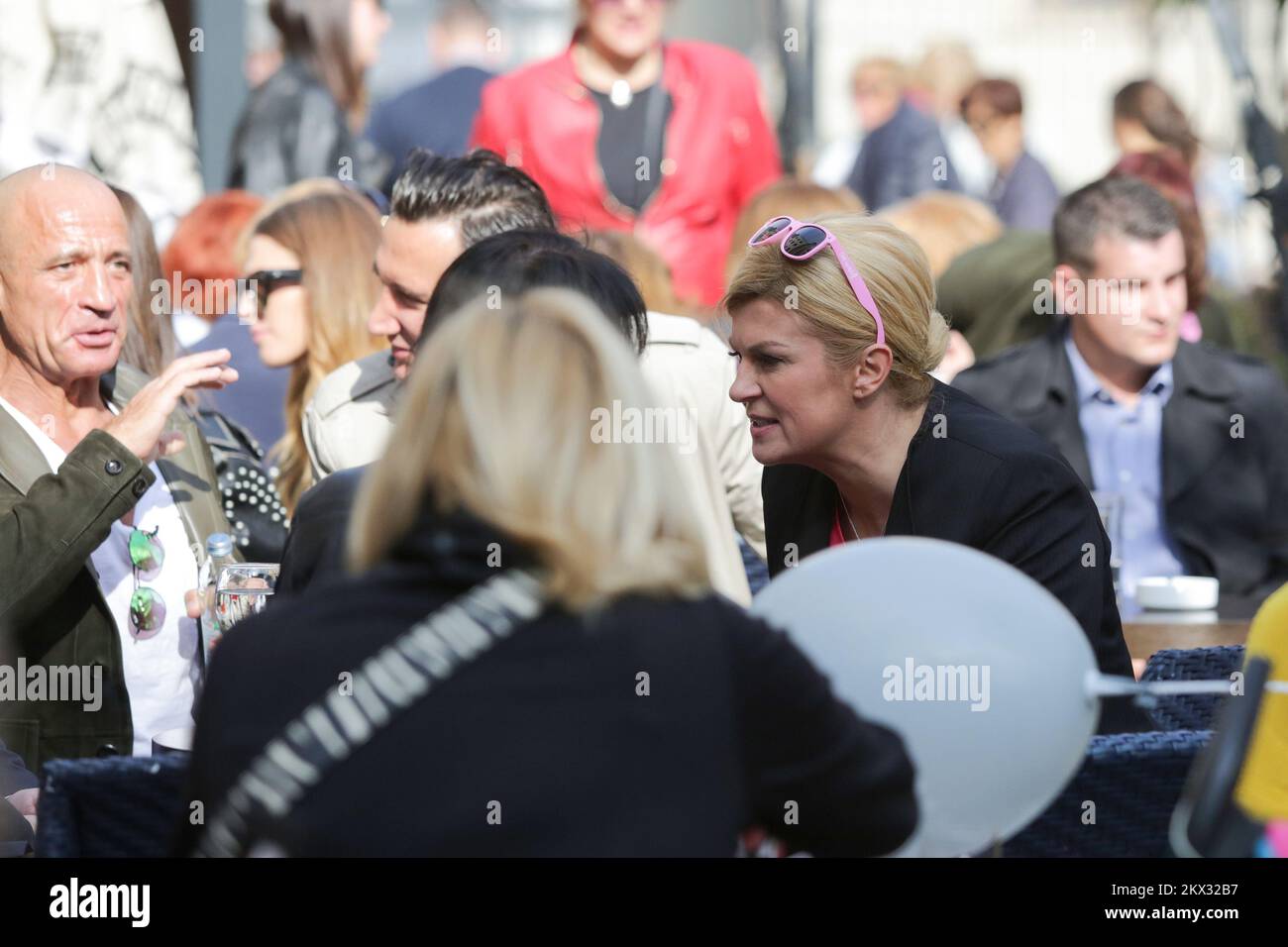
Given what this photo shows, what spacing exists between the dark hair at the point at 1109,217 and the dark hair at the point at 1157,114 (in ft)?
9.45

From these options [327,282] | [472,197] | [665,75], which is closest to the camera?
[472,197]

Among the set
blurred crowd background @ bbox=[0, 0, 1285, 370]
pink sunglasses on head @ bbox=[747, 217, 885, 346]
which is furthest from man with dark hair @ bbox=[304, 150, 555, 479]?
blurred crowd background @ bbox=[0, 0, 1285, 370]

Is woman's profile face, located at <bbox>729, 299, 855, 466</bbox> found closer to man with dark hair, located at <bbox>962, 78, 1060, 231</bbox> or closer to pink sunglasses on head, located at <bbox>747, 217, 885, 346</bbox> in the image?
pink sunglasses on head, located at <bbox>747, 217, 885, 346</bbox>

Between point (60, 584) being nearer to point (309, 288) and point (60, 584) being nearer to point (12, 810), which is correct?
point (12, 810)

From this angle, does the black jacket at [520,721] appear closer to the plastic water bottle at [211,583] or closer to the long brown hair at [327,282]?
the plastic water bottle at [211,583]

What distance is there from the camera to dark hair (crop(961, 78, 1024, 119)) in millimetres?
9781

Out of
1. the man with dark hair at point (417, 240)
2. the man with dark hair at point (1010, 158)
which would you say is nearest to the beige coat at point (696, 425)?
the man with dark hair at point (417, 240)

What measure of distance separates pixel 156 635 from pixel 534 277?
1350mm

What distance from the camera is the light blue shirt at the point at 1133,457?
5488mm

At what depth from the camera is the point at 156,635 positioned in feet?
12.6

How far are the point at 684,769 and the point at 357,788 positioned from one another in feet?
1.17

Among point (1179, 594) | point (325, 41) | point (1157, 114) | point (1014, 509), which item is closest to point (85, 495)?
point (1014, 509)

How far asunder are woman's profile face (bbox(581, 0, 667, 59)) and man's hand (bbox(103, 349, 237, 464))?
3725 mm
